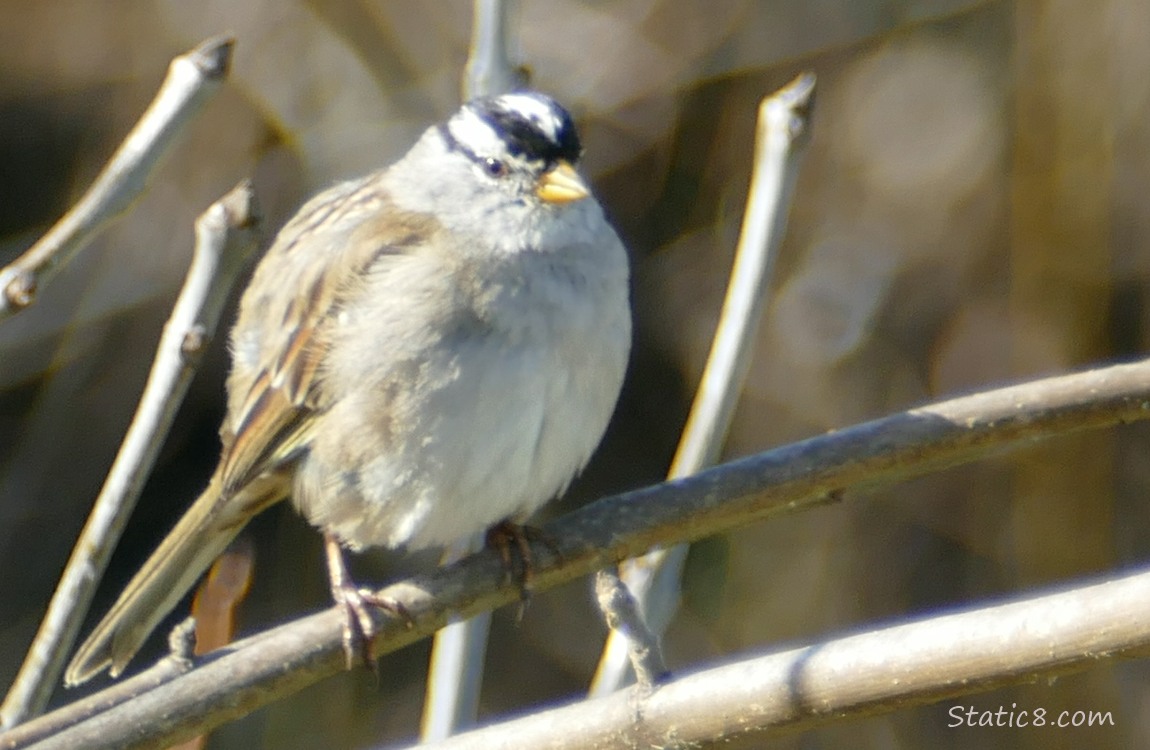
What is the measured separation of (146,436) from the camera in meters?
1.58

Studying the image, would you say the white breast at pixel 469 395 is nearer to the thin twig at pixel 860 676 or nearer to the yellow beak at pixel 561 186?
the yellow beak at pixel 561 186

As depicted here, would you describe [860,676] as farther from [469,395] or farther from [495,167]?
[495,167]

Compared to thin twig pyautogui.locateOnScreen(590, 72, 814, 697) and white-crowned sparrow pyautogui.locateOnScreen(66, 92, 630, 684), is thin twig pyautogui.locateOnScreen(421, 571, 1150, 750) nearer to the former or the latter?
thin twig pyautogui.locateOnScreen(590, 72, 814, 697)

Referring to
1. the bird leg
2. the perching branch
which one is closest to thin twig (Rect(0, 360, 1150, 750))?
the bird leg

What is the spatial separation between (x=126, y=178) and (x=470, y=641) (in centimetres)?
78

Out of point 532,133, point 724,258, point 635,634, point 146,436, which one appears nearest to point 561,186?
point 532,133

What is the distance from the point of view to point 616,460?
11.5ft

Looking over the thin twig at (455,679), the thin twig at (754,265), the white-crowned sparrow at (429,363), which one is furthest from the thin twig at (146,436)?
the thin twig at (754,265)

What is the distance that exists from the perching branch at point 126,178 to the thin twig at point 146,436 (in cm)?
9

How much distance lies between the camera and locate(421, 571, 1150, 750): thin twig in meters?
1.24

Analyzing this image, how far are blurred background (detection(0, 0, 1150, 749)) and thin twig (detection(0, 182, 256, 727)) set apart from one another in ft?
5.13

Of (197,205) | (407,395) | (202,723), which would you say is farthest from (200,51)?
(197,205)

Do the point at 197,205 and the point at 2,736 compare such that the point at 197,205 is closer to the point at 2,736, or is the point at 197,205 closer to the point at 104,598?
the point at 104,598

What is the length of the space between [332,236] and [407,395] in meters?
0.40
